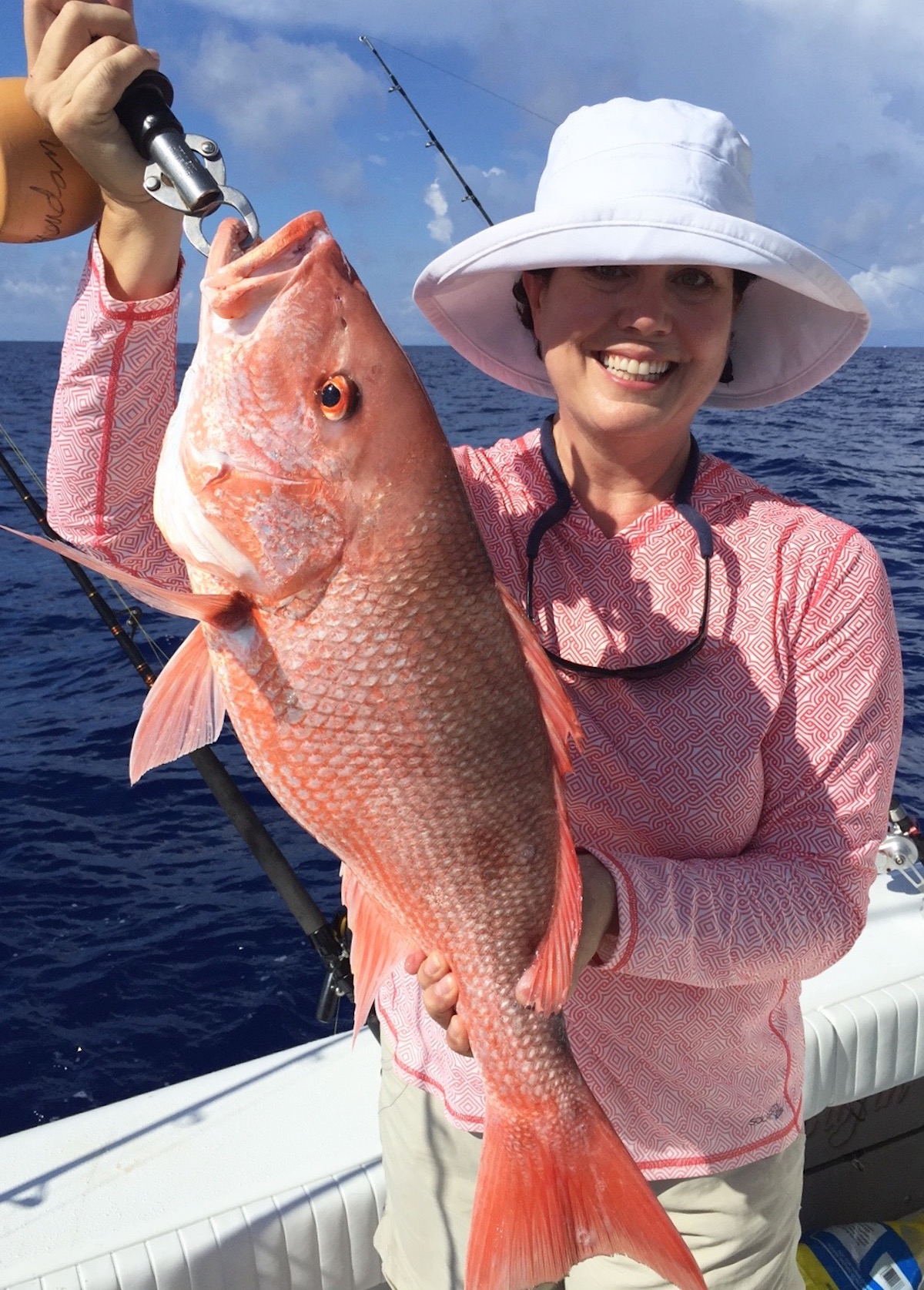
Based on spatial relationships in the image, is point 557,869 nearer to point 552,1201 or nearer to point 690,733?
point 690,733

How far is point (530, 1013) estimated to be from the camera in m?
1.79

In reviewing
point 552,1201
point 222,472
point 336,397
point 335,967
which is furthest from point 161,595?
point 335,967

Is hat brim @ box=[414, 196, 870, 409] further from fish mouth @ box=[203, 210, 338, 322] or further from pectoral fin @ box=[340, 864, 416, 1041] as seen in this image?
pectoral fin @ box=[340, 864, 416, 1041]

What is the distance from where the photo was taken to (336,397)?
162cm

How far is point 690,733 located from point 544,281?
91 cm

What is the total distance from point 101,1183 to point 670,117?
9.07 feet

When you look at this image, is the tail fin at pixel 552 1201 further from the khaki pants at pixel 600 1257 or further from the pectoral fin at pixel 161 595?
the pectoral fin at pixel 161 595

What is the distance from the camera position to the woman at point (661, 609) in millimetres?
1793

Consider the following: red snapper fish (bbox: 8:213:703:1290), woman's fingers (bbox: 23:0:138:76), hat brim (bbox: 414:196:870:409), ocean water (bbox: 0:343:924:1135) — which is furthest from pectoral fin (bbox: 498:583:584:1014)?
ocean water (bbox: 0:343:924:1135)

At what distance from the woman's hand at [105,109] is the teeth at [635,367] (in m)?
0.78

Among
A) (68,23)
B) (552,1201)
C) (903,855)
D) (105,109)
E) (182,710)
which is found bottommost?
(903,855)

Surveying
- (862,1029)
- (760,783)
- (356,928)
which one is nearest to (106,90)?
(356,928)

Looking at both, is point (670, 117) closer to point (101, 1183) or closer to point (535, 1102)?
point (535, 1102)

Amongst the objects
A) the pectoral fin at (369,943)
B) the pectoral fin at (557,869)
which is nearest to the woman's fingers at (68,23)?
the pectoral fin at (557,869)
